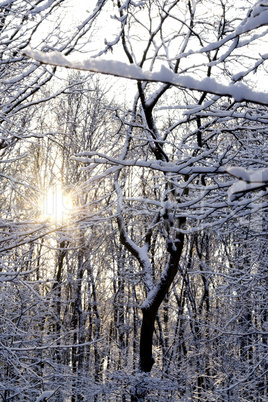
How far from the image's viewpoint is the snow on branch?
1.13 m

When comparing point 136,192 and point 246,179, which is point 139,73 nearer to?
point 246,179

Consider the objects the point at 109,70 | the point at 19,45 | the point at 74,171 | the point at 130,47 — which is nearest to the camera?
the point at 109,70

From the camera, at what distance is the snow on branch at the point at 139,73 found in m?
1.13

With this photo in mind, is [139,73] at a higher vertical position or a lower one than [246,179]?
higher

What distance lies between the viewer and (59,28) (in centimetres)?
519

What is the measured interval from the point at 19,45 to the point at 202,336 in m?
12.8

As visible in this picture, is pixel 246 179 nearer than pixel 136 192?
Yes

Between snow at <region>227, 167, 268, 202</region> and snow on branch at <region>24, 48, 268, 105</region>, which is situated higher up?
snow on branch at <region>24, 48, 268, 105</region>

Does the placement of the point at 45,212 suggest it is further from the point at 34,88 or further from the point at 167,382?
the point at 167,382

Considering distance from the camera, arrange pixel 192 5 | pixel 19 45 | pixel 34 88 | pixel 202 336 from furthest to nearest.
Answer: pixel 202 336, pixel 192 5, pixel 34 88, pixel 19 45

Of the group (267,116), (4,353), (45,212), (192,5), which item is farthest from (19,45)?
(192,5)

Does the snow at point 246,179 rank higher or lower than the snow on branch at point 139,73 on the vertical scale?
lower

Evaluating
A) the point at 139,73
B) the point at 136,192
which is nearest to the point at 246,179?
the point at 139,73

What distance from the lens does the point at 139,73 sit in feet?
3.85
